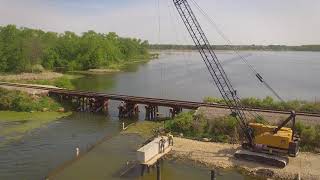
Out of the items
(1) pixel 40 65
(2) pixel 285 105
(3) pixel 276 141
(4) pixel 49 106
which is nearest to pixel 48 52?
(1) pixel 40 65

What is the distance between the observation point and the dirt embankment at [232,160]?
27.6 m

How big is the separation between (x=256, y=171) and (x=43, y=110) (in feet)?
105

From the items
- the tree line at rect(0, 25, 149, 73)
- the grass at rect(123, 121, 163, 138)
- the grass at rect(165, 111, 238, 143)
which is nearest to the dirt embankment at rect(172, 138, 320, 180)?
the grass at rect(165, 111, 238, 143)

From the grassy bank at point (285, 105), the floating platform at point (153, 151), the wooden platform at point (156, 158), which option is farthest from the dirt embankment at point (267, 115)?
the floating platform at point (153, 151)

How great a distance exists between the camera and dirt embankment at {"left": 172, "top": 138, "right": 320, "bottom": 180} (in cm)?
2762

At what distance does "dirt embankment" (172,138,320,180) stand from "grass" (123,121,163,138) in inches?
172

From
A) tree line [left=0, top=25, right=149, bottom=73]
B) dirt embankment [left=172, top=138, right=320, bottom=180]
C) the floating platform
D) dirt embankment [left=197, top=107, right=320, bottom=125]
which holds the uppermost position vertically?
tree line [left=0, top=25, right=149, bottom=73]

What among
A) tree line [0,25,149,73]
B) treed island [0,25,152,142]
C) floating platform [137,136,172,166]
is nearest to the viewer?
floating platform [137,136,172,166]

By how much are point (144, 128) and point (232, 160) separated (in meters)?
12.9

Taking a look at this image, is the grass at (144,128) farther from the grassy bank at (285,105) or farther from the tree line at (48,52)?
the tree line at (48,52)

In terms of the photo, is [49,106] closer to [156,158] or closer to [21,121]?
[21,121]

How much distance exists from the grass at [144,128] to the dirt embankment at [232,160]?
437 cm

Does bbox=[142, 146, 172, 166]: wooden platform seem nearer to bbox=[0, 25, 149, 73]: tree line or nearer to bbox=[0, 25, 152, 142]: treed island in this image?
bbox=[0, 25, 152, 142]: treed island

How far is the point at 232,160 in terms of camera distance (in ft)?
100
